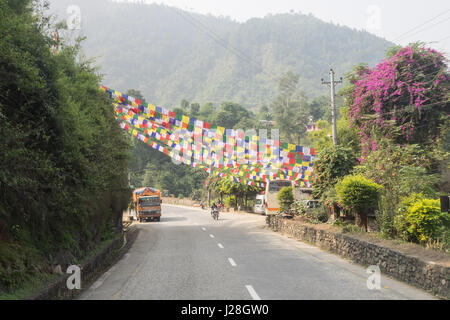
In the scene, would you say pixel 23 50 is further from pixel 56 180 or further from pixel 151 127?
pixel 151 127

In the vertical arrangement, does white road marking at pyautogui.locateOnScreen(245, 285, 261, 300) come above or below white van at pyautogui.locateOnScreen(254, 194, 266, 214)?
below

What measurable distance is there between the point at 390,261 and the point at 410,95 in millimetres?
15427

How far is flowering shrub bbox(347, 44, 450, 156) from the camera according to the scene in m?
24.3

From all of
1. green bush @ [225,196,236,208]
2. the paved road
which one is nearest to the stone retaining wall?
the paved road

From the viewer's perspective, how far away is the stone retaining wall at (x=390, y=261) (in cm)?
947

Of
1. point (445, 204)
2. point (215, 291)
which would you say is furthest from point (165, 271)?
point (445, 204)

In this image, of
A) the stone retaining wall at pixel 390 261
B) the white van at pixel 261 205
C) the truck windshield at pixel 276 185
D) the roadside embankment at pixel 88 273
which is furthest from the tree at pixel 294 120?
the roadside embankment at pixel 88 273

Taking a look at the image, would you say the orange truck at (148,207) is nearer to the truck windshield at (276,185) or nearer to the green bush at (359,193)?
the truck windshield at (276,185)

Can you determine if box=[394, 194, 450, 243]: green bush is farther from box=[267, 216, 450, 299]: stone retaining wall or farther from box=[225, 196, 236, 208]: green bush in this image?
box=[225, 196, 236, 208]: green bush

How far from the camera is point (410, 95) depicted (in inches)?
970

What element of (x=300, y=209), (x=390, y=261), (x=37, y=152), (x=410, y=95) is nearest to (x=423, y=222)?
(x=390, y=261)

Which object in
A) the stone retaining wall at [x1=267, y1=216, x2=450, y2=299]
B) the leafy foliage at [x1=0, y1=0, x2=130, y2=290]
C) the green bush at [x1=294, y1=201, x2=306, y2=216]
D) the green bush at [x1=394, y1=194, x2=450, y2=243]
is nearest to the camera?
the leafy foliage at [x1=0, y1=0, x2=130, y2=290]

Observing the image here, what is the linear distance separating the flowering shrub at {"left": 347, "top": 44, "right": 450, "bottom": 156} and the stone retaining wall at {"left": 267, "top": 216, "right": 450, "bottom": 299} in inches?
356
